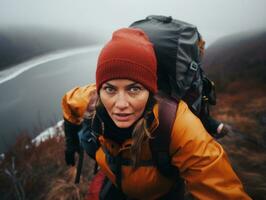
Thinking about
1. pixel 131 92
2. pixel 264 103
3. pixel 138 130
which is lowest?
pixel 264 103

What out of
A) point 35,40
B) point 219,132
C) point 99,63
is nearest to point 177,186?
point 219,132

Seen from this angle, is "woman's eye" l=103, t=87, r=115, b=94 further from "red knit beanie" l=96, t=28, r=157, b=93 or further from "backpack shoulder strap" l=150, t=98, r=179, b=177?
"backpack shoulder strap" l=150, t=98, r=179, b=177

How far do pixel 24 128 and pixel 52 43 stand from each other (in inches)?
84.2

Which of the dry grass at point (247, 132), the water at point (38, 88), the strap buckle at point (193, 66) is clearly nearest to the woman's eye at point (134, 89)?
the strap buckle at point (193, 66)

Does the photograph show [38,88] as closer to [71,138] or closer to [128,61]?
[71,138]

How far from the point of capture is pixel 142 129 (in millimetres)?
1372

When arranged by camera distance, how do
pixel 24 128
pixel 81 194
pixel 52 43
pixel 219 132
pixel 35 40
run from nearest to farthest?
pixel 219 132 → pixel 81 194 → pixel 24 128 → pixel 35 40 → pixel 52 43

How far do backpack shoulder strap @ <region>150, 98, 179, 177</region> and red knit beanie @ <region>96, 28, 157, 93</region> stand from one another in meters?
0.13

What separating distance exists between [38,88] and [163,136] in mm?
4828

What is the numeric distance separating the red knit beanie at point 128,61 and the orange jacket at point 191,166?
0.67 feet

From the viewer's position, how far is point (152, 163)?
4.90ft

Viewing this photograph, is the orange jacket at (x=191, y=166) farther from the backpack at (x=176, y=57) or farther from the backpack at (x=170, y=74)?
the backpack at (x=176, y=57)

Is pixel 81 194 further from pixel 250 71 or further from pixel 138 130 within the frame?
pixel 250 71

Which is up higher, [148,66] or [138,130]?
[148,66]
